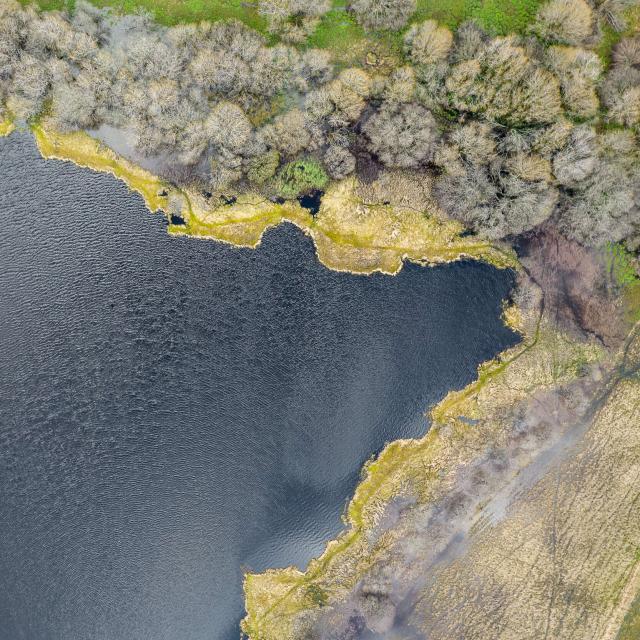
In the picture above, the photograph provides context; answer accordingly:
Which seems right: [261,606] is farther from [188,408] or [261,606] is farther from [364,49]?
[364,49]

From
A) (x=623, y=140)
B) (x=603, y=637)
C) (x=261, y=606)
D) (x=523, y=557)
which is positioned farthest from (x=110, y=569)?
(x=623, y=140)

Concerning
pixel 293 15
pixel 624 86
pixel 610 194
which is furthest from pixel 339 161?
pixel 624 86

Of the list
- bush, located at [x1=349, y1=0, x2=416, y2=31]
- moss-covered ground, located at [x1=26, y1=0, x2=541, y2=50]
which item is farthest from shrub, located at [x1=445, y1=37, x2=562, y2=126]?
bush, located at [x1=349, y1=0, x2=416, y2=31]

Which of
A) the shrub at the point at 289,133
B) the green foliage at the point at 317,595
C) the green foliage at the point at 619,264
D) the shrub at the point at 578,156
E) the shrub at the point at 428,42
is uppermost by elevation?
the shrub at the point at 428,42

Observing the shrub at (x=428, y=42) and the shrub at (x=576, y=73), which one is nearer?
the shrub at (x=576, y=73)

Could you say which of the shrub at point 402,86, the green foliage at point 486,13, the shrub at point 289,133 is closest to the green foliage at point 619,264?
the green foliage at point 486,13

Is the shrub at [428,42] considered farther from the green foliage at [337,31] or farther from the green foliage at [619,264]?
the green foliage at [619,264]
